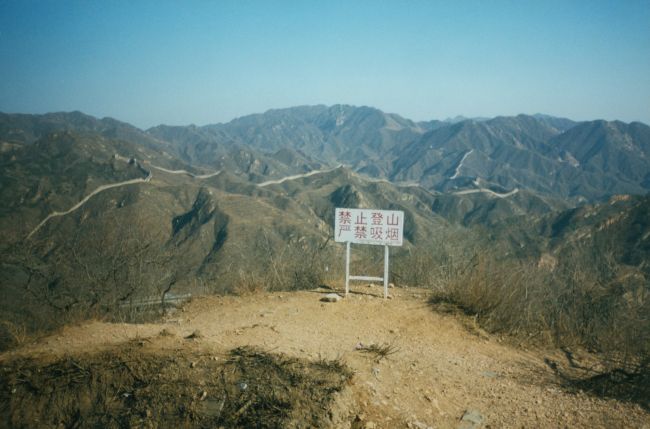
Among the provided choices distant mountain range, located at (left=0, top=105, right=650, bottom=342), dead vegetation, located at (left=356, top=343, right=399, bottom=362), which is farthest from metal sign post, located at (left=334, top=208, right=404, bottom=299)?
distant mountain range, located at (left=0, top=105, right=650, bottom=342)

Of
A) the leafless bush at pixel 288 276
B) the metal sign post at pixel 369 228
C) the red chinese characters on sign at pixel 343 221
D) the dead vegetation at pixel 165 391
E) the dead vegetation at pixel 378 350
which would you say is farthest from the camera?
the leafless bush at pixel 288 276

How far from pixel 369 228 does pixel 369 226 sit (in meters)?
0.05

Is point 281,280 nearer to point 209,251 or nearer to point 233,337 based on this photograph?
point 233,337

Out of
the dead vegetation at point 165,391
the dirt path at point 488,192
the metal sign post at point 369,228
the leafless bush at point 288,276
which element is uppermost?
the metal sign post at point 369,228

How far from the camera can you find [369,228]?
9203 millimetres

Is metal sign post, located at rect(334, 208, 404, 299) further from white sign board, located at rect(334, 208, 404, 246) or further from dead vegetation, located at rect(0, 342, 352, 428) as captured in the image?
dead vegetation, located at rect(0, 342, 352, 428)

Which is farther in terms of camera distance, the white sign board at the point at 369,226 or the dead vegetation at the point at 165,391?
the white sign board at the point at 369,226

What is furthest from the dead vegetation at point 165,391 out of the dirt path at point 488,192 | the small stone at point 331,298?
the dirt path at point 488,192

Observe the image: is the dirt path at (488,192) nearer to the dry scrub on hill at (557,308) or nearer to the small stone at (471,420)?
the dry scrub on hill at (557,308)

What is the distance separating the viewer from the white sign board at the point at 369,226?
9.10 metres

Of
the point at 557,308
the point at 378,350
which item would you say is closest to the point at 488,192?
the point at 557,308

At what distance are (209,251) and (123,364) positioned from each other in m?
55.6

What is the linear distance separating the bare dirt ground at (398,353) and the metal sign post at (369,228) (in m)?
1.11

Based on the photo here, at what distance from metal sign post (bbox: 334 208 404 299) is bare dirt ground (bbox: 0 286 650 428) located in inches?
43.7
